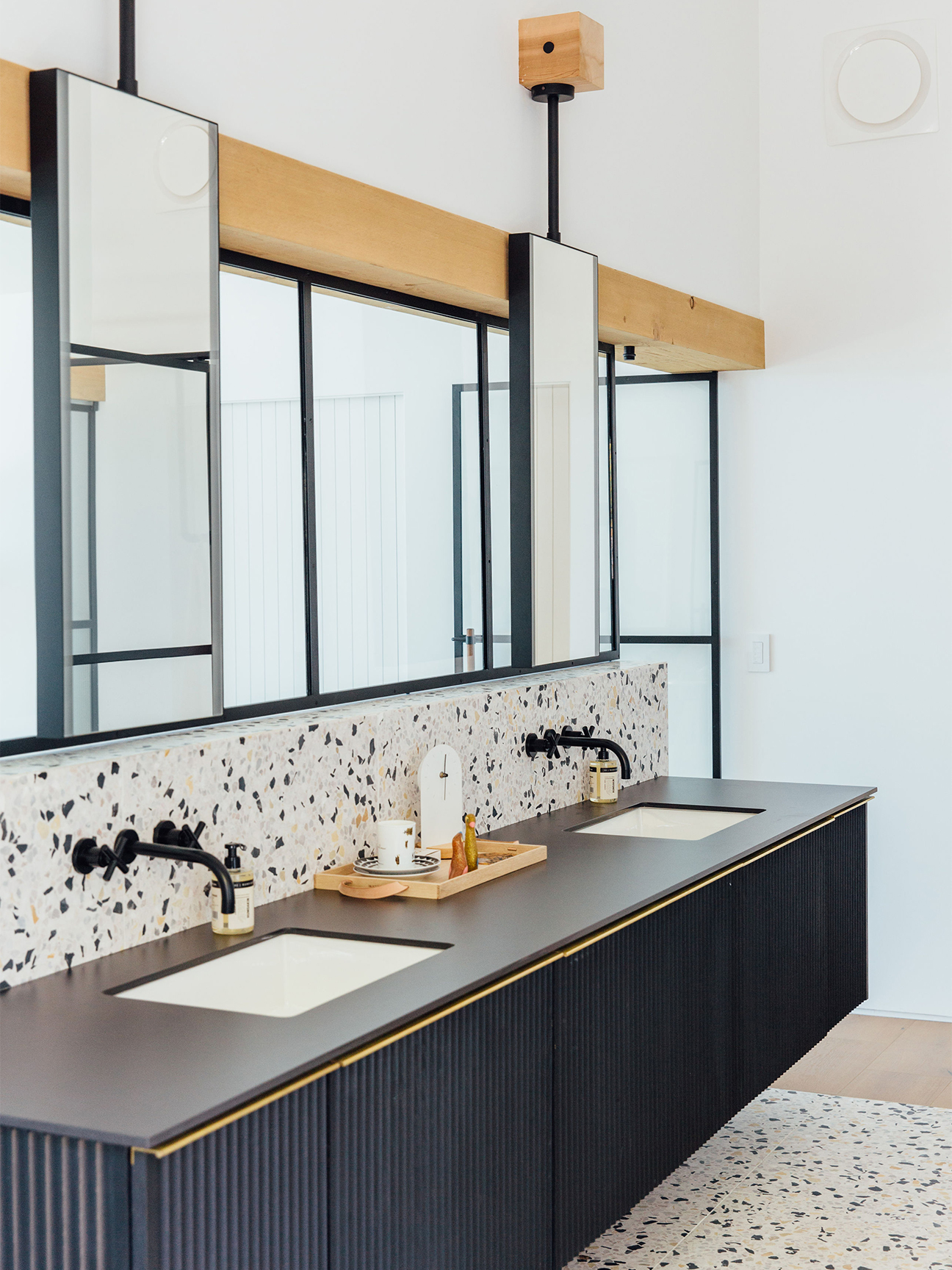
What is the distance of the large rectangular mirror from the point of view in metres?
3.51

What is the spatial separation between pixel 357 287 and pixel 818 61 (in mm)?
2766

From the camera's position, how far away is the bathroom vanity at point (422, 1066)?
1.58 meters

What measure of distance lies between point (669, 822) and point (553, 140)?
5.93 ft

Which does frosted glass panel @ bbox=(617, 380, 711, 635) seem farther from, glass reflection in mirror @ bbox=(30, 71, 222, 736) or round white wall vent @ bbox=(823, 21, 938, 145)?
glass reflection in mirror @ bbox=(30, 71, 222, 736)

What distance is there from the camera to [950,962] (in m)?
4.98

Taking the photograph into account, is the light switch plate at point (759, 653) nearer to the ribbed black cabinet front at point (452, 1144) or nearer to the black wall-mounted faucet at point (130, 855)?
the ribbed black cabinet front at point (452, 1144)

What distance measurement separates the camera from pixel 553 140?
363 cm

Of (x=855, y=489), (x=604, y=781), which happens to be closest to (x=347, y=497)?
(x=604, y=781)

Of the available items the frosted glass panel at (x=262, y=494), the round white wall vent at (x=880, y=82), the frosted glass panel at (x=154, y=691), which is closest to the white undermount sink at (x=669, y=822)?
the frosted glass panel at (x=262, y=494)

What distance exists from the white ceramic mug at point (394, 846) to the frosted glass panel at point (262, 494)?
0.40m

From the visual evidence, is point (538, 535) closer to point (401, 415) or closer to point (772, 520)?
point (401, 415)

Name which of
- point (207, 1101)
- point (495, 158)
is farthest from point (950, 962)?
point (207, 1101)

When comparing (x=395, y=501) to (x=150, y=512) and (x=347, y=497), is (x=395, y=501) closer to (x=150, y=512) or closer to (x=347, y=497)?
(x=347, y=497)

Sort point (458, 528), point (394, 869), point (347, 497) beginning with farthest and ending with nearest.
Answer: point (347, 497) < point (458, 528) < point (394, 869)
